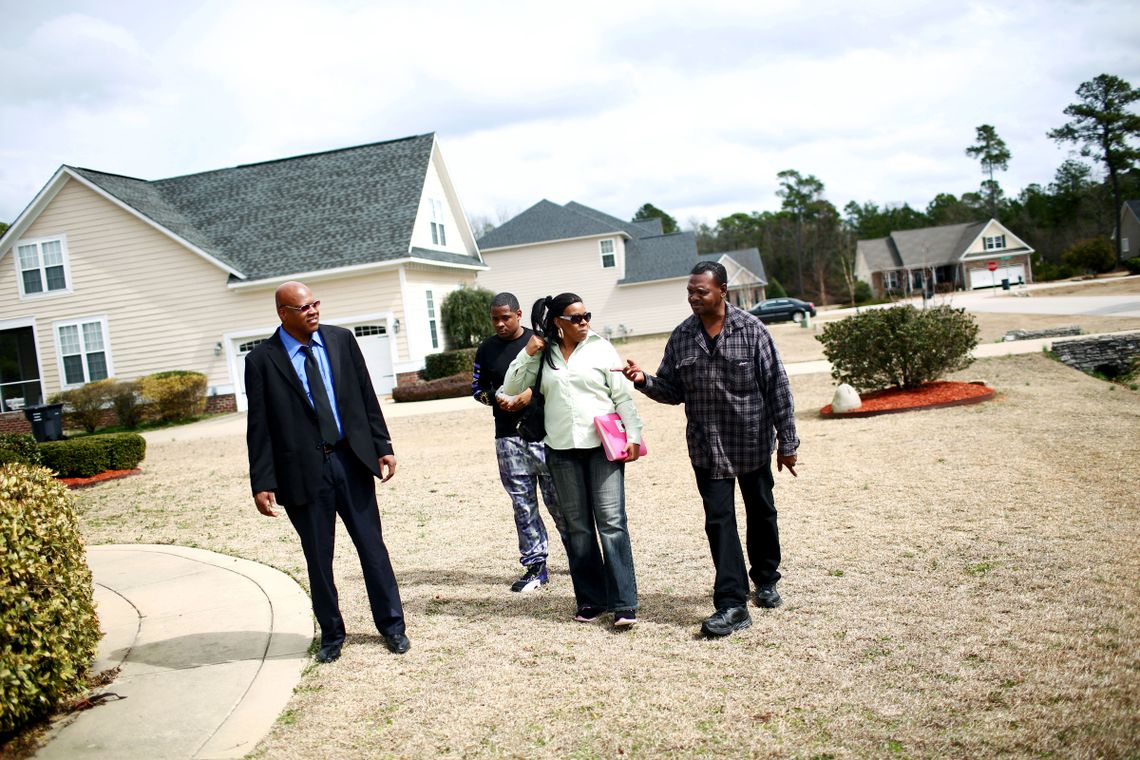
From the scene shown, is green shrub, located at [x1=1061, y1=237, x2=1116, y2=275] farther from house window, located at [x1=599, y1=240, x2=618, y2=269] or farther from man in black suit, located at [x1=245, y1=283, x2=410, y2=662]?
man in black suit, located at [x1=245, y1=283, x2=410, y2=662]

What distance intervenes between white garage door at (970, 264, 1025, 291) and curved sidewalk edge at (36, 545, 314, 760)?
69.4m

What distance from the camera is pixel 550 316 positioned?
511 centimetres

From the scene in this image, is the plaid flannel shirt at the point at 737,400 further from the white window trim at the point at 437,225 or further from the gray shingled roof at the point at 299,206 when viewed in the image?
the white window trim at the point at 437,225

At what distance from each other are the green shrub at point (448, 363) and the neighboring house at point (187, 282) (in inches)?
22.1

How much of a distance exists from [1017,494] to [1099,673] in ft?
12.3

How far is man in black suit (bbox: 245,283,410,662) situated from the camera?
4848 mm

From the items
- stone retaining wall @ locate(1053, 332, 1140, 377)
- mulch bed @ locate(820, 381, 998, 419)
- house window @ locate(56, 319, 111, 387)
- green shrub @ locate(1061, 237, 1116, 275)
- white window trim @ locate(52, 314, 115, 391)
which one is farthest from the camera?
green shrub @ locate(1061, 237, 1116, 275)

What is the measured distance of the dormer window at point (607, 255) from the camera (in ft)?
145

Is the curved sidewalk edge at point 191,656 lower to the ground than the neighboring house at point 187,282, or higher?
lower

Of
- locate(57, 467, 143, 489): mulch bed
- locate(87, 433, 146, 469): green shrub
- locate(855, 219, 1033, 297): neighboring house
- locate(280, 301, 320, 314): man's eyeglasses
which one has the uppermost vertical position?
locate(855, 219, 1033, 297): neighboring house

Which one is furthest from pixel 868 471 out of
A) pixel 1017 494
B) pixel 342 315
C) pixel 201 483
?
pixel 342 315

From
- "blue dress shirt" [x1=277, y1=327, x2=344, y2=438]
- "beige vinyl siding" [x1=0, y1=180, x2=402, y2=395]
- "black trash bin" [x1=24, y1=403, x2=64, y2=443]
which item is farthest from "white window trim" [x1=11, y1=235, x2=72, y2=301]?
"blue dress shirt" [x1=277, y1=327, x2=344, y2=438]

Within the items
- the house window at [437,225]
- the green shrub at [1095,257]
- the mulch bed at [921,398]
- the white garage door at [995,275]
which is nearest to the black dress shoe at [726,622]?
the mulch bed at [921,398]

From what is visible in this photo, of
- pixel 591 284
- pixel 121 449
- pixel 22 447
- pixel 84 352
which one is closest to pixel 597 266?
pixel 591 284
